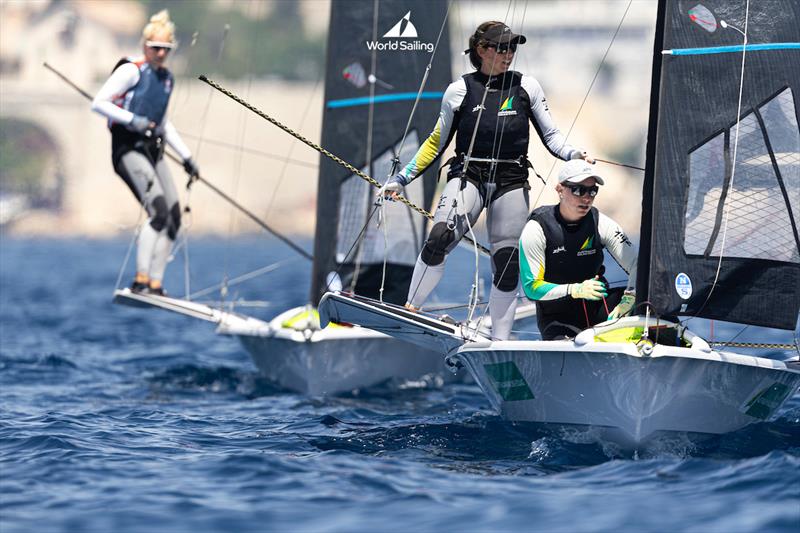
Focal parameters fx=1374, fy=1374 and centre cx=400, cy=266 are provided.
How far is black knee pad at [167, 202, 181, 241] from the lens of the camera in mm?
11211

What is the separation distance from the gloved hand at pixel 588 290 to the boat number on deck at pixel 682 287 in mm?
388

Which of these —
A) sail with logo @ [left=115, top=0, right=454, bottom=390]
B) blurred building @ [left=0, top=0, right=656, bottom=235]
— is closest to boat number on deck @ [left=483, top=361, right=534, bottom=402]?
sail with logo @ [left=115, top=0, right=454, bottom=390]

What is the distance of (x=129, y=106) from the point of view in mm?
10883

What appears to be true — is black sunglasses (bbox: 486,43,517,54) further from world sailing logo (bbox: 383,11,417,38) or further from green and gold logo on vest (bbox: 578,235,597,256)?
world sailing logo (bbox: 383,11,417,38)

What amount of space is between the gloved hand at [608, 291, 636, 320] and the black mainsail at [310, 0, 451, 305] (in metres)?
3.82

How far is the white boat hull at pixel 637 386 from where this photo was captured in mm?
6961

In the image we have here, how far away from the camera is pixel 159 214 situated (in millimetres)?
11117

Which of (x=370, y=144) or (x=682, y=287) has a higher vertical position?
(x=370, y=144)

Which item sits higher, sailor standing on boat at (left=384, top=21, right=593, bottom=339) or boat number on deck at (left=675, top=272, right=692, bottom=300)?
sailor standing on boat at (left=384, top=21, right=593, bottom=339)

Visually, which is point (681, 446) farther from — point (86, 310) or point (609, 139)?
point (609, 139)

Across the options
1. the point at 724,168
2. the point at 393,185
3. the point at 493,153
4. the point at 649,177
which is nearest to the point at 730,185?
the point at 724,168

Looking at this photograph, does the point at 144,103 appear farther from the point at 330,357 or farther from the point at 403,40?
the point at 330,357

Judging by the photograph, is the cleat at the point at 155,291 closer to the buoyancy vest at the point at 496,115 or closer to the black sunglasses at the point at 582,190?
the buoyancy vest at the point at 496,115

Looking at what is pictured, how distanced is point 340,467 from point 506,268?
1773 mm
